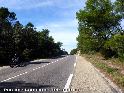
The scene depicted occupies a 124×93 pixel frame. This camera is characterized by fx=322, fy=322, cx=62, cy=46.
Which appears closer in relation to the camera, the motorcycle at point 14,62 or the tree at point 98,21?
the motorcycle at point 14,62

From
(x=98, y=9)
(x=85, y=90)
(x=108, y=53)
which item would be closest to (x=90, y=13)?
(x=98, y=9)

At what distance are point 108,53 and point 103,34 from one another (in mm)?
3856

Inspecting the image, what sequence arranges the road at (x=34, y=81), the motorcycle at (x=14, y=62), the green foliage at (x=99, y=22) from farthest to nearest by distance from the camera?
the green foliage at (x=99, y=22), the motorcycle at (x=14, y=62), the road at (x=34, y=81)

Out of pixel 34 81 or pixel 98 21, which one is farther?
pixel 98 21

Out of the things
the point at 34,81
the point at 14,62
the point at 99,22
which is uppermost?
the point at 99,22

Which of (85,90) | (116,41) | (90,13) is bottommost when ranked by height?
(85,90)

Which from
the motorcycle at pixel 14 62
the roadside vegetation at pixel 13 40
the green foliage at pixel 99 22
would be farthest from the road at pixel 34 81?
the green foliage at pixel 99 22

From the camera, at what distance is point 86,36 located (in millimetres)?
59688

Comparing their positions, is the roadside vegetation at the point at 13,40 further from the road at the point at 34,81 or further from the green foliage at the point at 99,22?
the road at the point at 34,81

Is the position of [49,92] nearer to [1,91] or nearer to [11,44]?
[1,91]

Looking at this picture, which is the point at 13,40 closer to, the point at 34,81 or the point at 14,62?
the point at 14,62

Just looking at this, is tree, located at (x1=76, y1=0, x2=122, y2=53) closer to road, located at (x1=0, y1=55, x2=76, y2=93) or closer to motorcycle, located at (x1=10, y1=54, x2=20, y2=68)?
motorcycle, located at (x1=10, y1=54, x2=20, y2=68)

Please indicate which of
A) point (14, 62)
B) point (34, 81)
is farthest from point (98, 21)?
point (34, 81)

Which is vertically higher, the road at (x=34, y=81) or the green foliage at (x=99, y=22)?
the green foliage at (x=99, y=22)
